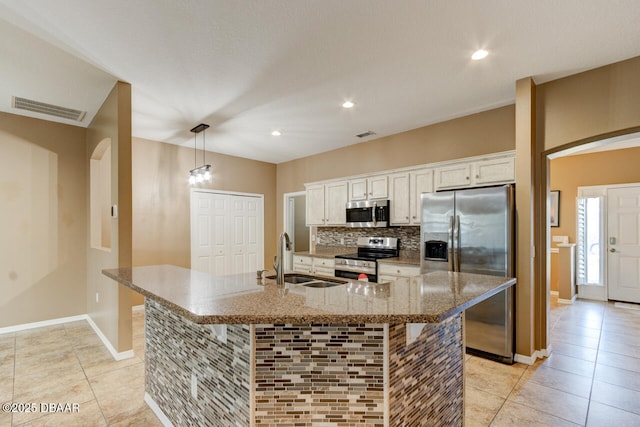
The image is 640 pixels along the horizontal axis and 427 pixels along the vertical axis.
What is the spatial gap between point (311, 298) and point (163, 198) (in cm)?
448

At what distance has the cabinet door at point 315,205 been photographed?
5.42 meters

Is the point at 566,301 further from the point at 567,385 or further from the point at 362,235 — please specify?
the point at 362,235

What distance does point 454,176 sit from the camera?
12.1 ft

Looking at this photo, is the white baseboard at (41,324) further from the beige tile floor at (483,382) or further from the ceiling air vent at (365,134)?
the ceiling air vent at (365,134)

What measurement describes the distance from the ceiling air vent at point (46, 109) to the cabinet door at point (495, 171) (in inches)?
194

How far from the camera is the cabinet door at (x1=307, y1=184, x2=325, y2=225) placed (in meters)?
5.42

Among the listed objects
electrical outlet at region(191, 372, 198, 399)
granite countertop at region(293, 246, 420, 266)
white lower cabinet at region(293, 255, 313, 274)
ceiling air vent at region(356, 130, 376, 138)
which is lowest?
electrical outlet at region(191, 372, 198, 399)

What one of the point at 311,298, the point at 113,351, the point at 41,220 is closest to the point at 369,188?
the point at 311,298

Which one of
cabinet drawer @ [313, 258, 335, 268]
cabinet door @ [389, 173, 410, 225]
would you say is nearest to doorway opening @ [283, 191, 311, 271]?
cabinet drawer @ [313, 258, 335, 268]

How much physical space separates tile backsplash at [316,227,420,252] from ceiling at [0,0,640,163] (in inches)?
65.8

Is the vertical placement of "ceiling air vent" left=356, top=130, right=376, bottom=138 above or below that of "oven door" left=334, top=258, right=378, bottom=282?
above

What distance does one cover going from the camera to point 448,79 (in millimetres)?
2957

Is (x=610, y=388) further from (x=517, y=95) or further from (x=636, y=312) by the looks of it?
(x=636, y=312)

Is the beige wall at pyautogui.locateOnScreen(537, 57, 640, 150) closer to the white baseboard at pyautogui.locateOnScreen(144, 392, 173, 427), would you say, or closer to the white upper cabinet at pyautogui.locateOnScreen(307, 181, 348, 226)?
the white upper cabinet at pyautogui.locateOnScreen(307, 181, 348, 226)
